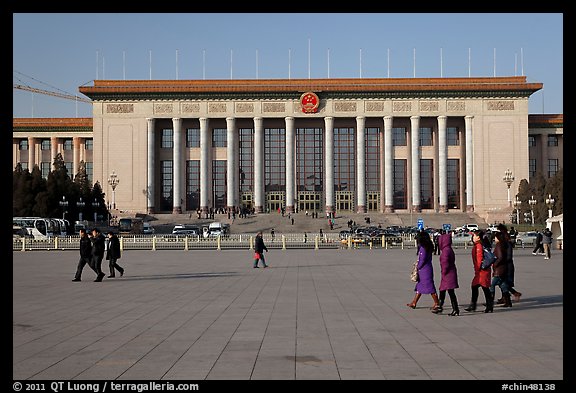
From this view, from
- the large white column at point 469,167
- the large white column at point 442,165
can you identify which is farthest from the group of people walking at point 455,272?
the large white column at point 442,165

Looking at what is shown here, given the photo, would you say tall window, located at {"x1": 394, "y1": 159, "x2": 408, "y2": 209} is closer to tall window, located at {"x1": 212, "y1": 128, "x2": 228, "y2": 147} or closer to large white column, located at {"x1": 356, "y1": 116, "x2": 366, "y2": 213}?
large white column, located at {"x1": 356, "y1": 116, "x2": 366, "y2": 213}

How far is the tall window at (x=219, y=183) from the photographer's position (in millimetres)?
101125

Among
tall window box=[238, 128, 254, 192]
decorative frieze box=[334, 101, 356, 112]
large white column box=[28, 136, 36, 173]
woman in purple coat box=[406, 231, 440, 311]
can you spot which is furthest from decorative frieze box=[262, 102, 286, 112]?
woman in purple coat box=[406, 231, 440, 311]

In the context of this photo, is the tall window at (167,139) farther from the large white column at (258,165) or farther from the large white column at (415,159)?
the large white column at (415,159)

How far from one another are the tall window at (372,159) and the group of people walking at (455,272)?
84584 mm

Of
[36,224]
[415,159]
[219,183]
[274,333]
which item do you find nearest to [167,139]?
[219,183]

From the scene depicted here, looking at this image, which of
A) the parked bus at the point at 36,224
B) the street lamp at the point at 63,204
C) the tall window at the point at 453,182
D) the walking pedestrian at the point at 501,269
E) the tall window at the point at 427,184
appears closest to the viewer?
the walking pedestrian at the point at 501,269

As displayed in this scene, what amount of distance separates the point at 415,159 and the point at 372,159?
659cm

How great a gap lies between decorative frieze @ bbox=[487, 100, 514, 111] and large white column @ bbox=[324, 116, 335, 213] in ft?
63.0

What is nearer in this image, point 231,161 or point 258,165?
point 231,161

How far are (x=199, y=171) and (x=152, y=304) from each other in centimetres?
8406

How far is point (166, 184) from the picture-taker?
101 m

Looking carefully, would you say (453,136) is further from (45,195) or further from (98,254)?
(98,254)

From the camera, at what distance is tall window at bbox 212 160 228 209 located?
101 m
